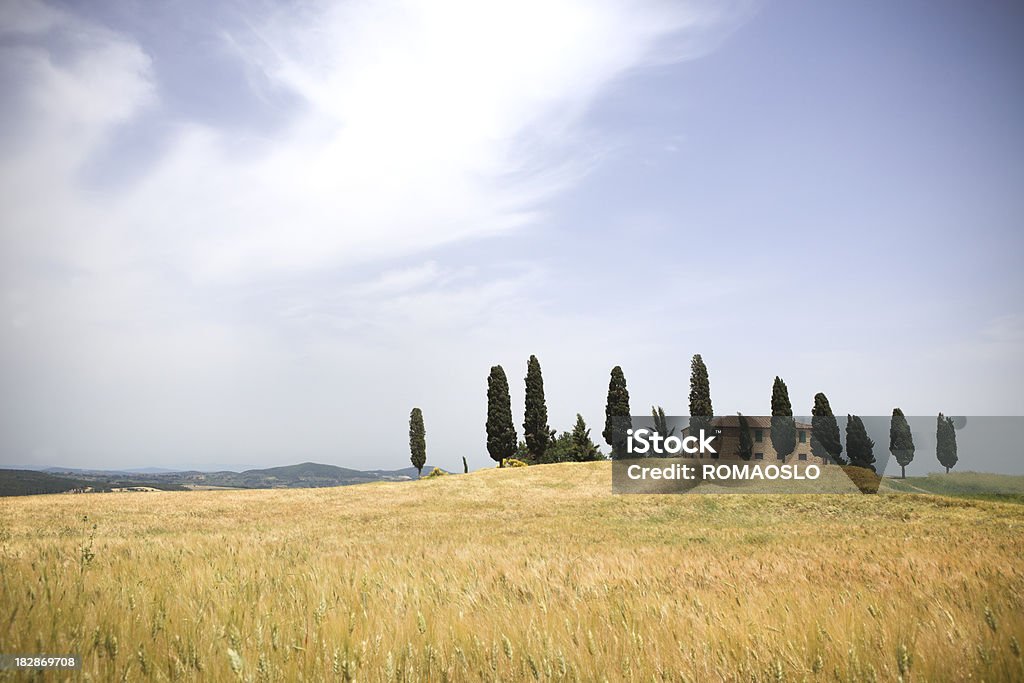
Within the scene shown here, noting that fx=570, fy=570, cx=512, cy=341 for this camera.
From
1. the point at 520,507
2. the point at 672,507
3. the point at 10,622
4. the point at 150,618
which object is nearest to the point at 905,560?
the point at 150,618

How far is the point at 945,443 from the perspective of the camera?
89.2 m

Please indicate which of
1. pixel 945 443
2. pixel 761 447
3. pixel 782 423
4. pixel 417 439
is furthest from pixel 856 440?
pixel 417 439

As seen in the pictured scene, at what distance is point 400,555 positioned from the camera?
8500 millimetres

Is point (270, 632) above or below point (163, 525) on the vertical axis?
above

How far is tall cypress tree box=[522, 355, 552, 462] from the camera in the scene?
69.1 m

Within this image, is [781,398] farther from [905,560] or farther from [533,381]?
[905,560]

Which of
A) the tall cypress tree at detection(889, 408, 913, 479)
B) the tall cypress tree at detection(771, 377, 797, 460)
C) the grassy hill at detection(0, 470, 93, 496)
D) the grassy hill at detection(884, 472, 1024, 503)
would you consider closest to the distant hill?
the grassy hill at detection(0, 470, 93, 496)

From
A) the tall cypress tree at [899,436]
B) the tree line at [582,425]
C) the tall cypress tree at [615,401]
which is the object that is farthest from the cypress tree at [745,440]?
the tall cypress tree at [899,436]

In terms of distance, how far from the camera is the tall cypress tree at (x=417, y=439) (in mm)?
79750

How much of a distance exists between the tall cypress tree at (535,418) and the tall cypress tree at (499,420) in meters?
2.02

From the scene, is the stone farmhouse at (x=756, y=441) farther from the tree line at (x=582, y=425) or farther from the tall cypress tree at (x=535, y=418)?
the tall cypress tree at (x=535, y=418)

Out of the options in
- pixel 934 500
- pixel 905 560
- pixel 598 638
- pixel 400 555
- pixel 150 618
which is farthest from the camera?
pixel 934 500

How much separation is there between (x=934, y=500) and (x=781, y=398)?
54850 mm

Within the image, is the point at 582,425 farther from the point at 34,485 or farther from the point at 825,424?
the point at 34,485
